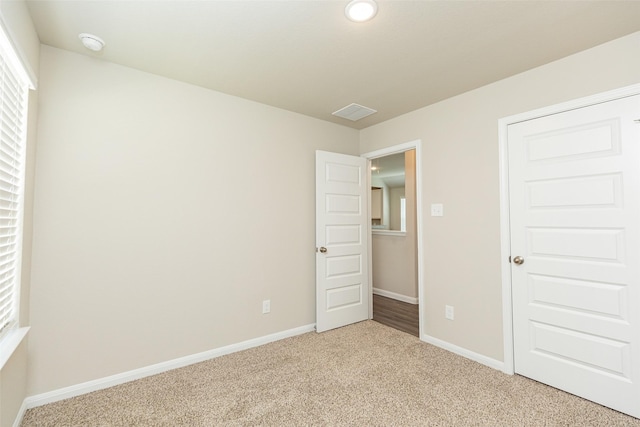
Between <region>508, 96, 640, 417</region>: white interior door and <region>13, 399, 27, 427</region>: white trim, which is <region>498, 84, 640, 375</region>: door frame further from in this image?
<region>13, 399, 27, 427</region>: white trim

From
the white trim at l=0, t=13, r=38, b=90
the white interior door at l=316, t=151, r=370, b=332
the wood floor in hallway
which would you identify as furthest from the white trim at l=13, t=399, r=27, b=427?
the wood floor in hallway

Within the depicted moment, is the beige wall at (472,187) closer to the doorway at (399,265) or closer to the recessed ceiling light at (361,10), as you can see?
the doorway at (399,265)

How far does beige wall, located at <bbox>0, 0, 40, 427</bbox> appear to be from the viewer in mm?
1503

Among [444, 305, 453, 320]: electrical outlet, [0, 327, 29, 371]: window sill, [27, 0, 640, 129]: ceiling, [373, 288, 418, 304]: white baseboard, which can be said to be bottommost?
[373, 288, 418, 304]: white baseboard

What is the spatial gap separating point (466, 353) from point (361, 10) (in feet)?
9.32

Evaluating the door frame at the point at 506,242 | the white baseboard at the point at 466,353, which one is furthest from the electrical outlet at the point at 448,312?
the door frame at the point at 506,242

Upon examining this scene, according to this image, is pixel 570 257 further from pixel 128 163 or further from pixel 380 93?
pixel 128 163

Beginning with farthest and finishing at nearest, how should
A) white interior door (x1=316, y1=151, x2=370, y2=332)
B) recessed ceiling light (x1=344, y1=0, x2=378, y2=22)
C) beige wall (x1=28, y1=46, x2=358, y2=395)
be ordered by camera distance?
white interior door (x1=316, y1=151, x2=370, y2=332) → beige wall (x1=28, y1=46, x2=358, y2=395) → recessed ceiling light (x1=344, y1=0, x2=378, y2=22)

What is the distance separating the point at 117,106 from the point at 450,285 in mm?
3245

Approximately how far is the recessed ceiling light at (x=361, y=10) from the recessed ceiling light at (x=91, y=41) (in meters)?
1.63

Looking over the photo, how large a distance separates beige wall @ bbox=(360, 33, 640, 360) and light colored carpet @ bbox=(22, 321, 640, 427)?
41 centimetres

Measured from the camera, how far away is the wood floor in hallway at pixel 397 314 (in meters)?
3.51

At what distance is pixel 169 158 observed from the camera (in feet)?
8.18

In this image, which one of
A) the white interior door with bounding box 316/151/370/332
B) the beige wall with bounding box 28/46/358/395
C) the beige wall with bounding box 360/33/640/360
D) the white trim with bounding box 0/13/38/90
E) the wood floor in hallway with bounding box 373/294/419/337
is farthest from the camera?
the wood floor in hallway with bounding box 373/294/419/337
